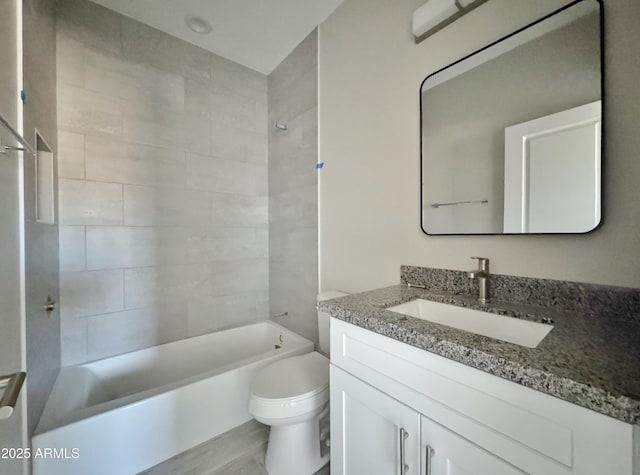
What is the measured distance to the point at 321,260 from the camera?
1.90m

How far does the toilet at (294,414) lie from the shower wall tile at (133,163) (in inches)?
64.7

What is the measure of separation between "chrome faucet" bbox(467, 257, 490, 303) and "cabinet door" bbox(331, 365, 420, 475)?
0.55 meters

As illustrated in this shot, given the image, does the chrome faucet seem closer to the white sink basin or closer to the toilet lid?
the white sink basin

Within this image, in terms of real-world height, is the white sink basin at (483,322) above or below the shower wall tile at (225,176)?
below

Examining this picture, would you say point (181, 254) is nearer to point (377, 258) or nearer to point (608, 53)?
point (377, 258)

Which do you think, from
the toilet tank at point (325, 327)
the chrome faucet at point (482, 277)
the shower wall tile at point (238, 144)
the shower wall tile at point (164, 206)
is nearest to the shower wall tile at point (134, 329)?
the shower wall tile at point (164, 206)

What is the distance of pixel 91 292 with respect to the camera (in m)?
1.70

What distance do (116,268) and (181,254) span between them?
42 centimetres

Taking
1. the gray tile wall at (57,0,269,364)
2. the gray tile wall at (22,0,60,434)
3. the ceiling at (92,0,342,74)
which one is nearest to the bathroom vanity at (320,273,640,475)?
the gray tile wall at (22,0,60,434)

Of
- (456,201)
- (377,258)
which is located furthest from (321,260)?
(456,201)

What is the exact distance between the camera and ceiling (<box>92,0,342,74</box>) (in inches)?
65.7

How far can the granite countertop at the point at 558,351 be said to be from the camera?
1.40 feet

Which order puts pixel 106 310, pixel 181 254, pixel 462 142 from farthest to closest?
1. pixel 181 254
2. pixel 106 310
3. pixel 462 142

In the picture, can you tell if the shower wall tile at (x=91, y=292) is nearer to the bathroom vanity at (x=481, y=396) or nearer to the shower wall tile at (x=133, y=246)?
the shower wall tile at (x=133, y=246)
